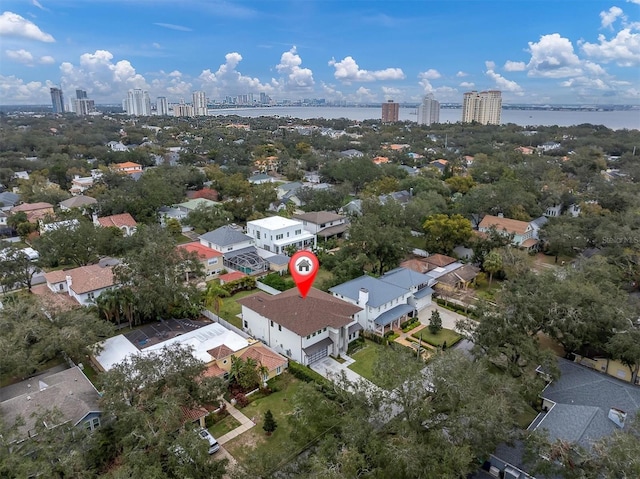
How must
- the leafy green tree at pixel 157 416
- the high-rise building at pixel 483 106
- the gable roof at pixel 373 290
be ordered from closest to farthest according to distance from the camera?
the leafy green tree at pixel 157 416, the gable roof at pixel 373 290, the high-rise building at pixel 483 106

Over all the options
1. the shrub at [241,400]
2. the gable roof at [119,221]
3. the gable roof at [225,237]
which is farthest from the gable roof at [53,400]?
the gable roof at [119,221]

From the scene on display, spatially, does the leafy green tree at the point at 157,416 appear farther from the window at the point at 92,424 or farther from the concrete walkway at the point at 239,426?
the concrete walkway at the point at 239,426

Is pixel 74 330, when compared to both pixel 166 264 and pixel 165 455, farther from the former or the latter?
pixel 165 455

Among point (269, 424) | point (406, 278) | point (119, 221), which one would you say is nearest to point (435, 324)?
point (406, 278)

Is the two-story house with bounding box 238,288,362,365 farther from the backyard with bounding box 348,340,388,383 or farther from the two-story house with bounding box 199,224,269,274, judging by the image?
the two-story house with bounding box 199,224,269,274

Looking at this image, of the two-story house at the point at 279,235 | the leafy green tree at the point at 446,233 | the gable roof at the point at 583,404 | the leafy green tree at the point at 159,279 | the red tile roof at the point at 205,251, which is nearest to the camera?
the gable roof at the point at 583,404

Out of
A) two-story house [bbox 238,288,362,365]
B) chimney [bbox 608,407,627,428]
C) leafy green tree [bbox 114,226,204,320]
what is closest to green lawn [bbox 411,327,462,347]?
two-story house [bbox 238,288,362,365]

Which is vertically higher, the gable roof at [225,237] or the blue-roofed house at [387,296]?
the gable roof at [225,237]
